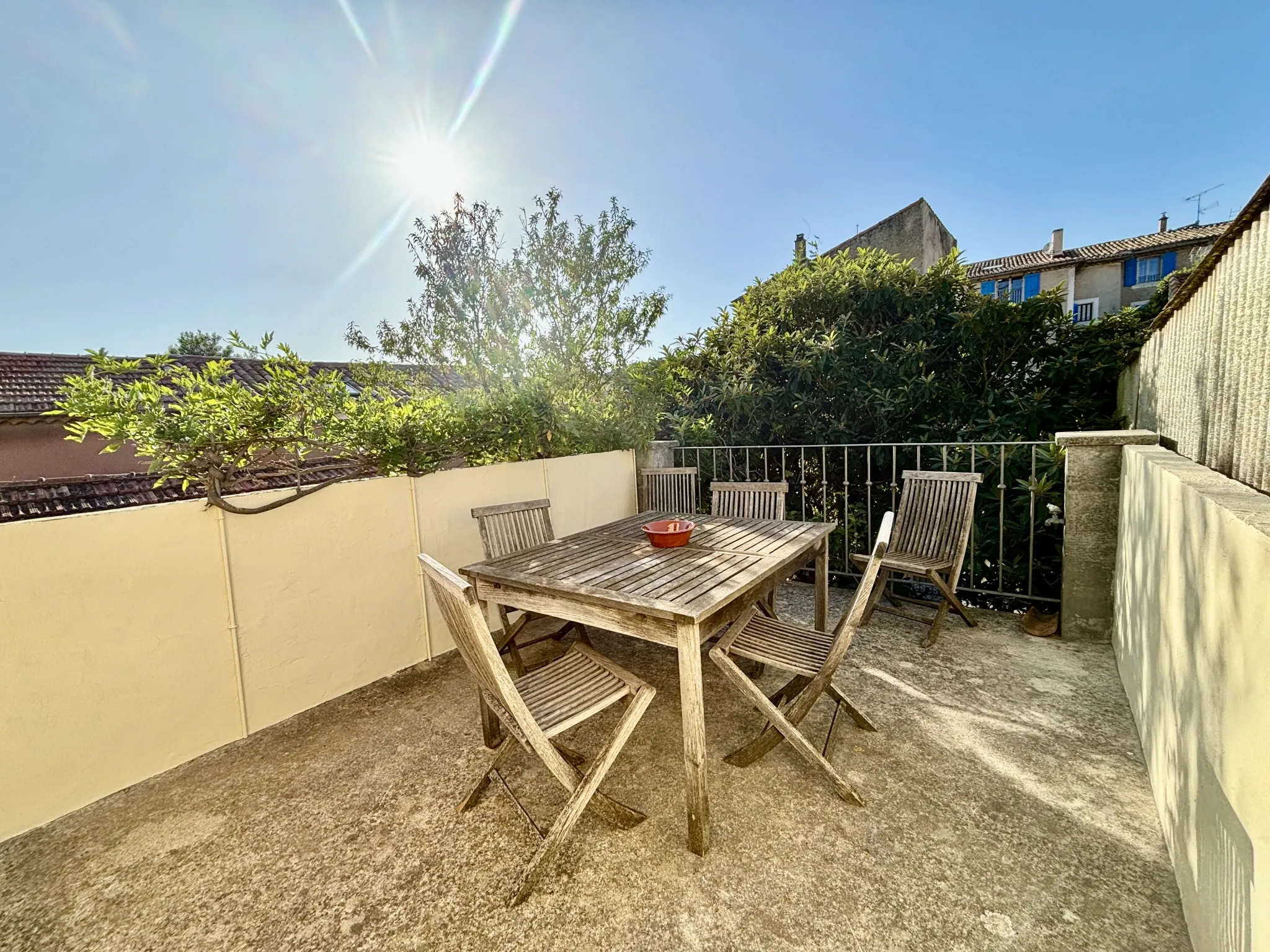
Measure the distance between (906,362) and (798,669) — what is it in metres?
3.78

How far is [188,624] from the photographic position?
251 cm

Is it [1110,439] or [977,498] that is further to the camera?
[977,498]

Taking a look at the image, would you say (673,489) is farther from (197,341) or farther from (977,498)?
(197,341)

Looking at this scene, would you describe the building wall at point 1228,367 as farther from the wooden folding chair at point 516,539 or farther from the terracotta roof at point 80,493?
the terracotta roof at point 80,493

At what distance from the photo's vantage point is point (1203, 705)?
1.34 m

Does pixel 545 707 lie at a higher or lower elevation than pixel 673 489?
lower

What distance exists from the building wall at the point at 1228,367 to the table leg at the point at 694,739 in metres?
1.82

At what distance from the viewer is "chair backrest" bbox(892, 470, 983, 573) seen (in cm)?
363

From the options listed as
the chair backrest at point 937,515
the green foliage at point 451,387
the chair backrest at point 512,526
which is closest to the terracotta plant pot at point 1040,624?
the chair backrest at point 937,515

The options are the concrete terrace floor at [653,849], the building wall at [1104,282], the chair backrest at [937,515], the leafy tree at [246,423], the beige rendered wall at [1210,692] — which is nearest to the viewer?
the beige rendered wall at [1210,692]

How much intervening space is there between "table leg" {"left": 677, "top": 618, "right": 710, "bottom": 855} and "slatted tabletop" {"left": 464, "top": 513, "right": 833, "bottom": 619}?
0.38 feet

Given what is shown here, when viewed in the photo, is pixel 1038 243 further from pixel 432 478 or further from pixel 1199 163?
pixel 432 478

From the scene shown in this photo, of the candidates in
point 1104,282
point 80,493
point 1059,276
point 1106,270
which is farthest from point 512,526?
point 1106,270

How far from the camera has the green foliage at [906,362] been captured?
468 centimetres
